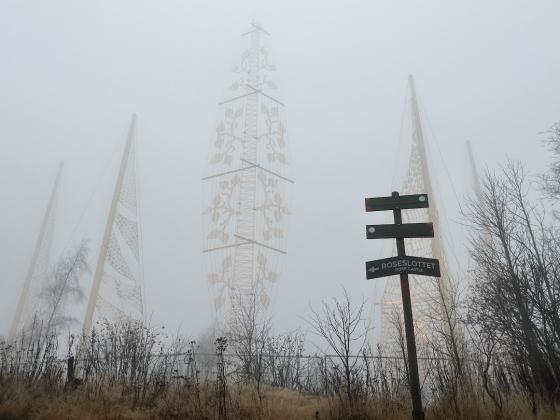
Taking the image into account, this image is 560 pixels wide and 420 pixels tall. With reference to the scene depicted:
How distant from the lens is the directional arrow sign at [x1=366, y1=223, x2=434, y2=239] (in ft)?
21.4

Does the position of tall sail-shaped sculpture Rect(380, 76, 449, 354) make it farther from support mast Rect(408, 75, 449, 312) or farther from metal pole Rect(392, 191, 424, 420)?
metal pole Rect(392, 191, 424, 420)

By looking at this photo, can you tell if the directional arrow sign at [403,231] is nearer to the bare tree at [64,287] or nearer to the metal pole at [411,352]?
the metal pole at [411,352]

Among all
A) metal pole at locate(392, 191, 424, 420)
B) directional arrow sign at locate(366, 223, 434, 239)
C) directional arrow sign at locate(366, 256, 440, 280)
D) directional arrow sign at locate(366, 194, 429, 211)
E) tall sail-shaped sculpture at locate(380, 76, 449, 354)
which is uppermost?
tall sail-shaped sculpture at locate(380, 76, 449, 354)

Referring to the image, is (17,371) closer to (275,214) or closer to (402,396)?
(402,396)

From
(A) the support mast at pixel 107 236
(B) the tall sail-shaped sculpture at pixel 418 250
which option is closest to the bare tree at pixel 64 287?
(A) the support mast at pixel 107 236

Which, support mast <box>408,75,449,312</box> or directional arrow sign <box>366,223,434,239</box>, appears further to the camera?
support mast <box>408,75,449,312</box>

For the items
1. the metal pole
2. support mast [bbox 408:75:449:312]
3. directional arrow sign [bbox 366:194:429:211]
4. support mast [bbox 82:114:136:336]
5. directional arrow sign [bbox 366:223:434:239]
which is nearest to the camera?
the metal pole

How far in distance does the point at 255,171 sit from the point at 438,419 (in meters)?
15.6

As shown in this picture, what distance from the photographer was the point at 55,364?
920cm

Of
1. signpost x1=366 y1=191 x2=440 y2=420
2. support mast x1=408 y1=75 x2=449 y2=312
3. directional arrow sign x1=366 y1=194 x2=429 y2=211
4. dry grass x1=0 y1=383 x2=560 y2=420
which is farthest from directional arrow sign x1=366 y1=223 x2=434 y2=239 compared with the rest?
support mast x1=408 y1=75 x2=449 y2=312

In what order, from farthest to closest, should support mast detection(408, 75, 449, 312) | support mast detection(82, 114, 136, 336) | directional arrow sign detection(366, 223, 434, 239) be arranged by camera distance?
1. support mast detection(82, 114, 136, 336)
2. support mast detection(408, 75, 449, 312)
3. directional arrow sign detection(366, 223, 434, 239)

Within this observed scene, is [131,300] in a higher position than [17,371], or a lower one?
higher

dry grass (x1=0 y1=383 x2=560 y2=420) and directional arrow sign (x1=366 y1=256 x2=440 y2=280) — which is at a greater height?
directional arrow sign (x1=366 y1=256 x2=440 y2=280)

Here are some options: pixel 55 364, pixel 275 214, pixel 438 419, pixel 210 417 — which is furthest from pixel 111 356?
pixel 275 214
